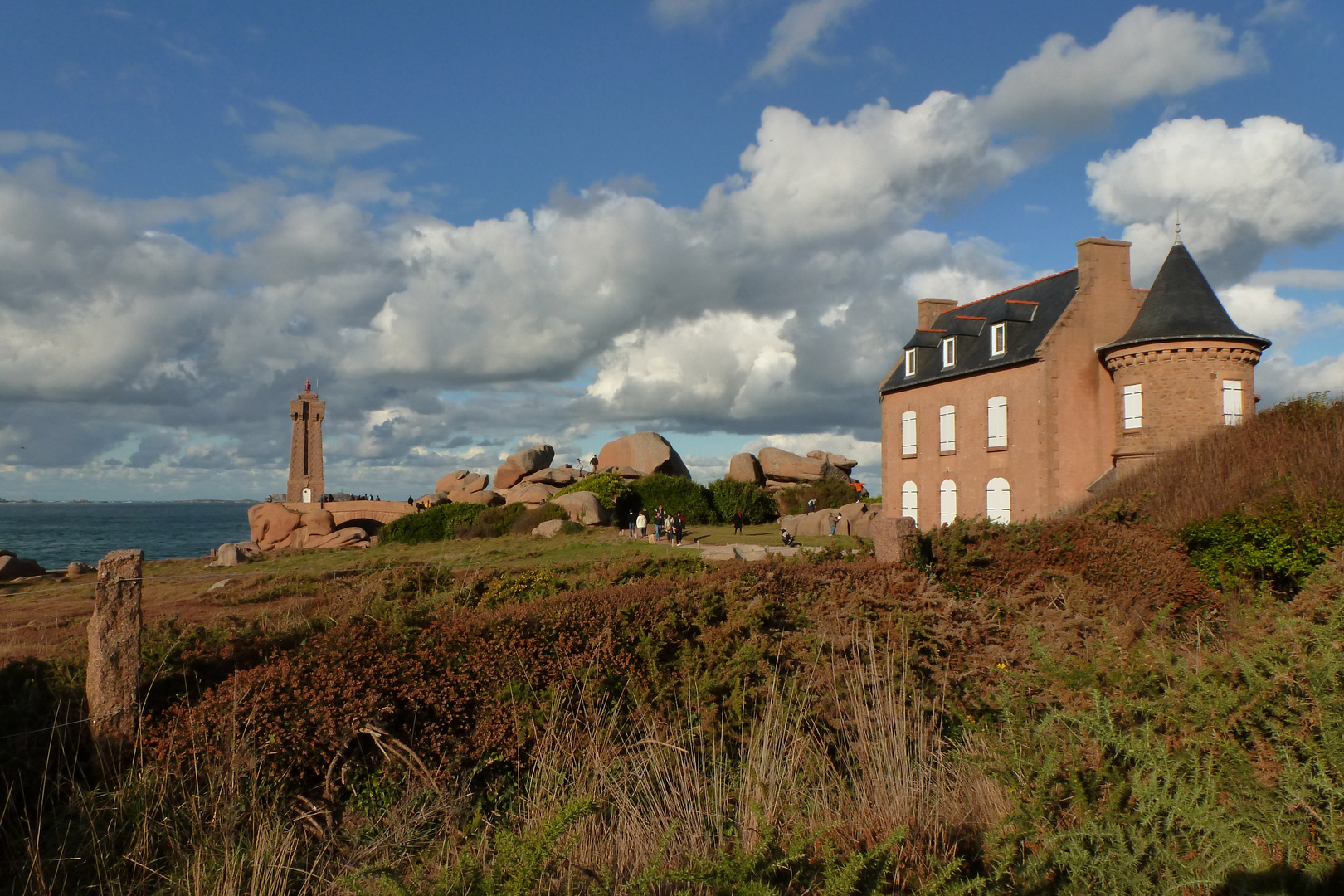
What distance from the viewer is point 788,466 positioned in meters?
39.1

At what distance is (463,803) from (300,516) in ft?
120

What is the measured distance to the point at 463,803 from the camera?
527 centimetres

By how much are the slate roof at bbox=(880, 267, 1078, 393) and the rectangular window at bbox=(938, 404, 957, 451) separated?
1.12 meters

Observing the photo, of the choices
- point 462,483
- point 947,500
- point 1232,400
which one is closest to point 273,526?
point 462,483

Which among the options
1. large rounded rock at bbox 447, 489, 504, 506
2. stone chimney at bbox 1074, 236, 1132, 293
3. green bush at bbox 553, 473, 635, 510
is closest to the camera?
stone chimney at bbox 1074, 236, 1132, 293

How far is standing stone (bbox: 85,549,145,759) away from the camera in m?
5.02

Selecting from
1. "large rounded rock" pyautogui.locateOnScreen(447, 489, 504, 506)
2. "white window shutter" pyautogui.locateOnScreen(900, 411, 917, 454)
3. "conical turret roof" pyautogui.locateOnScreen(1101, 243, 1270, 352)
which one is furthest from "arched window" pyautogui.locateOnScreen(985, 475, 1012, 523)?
"large rounded rock" pyautogui.locateOnScreen(447, 489, 504, 506)

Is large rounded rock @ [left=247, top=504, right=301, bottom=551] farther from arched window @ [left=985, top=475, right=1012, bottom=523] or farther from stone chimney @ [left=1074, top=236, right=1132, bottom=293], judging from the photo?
stone chimney @ [left=1074, top=236, right=1132, bottom=293]

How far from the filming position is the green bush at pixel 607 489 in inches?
1290

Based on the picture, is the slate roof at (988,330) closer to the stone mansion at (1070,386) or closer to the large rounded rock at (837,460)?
the stone mansion at (1070,386)

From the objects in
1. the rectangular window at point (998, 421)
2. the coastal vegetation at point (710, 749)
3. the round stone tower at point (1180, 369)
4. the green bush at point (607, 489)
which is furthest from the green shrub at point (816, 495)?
the coastal vegetation at point (710, 749)

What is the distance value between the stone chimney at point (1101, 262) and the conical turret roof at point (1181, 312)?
122cm

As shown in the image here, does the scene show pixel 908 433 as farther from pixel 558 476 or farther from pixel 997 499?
pixel 558 476

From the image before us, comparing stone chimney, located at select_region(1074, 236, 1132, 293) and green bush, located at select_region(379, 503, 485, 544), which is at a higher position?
stone chimney, located at select_region(1074, 236, 1132, 293)
